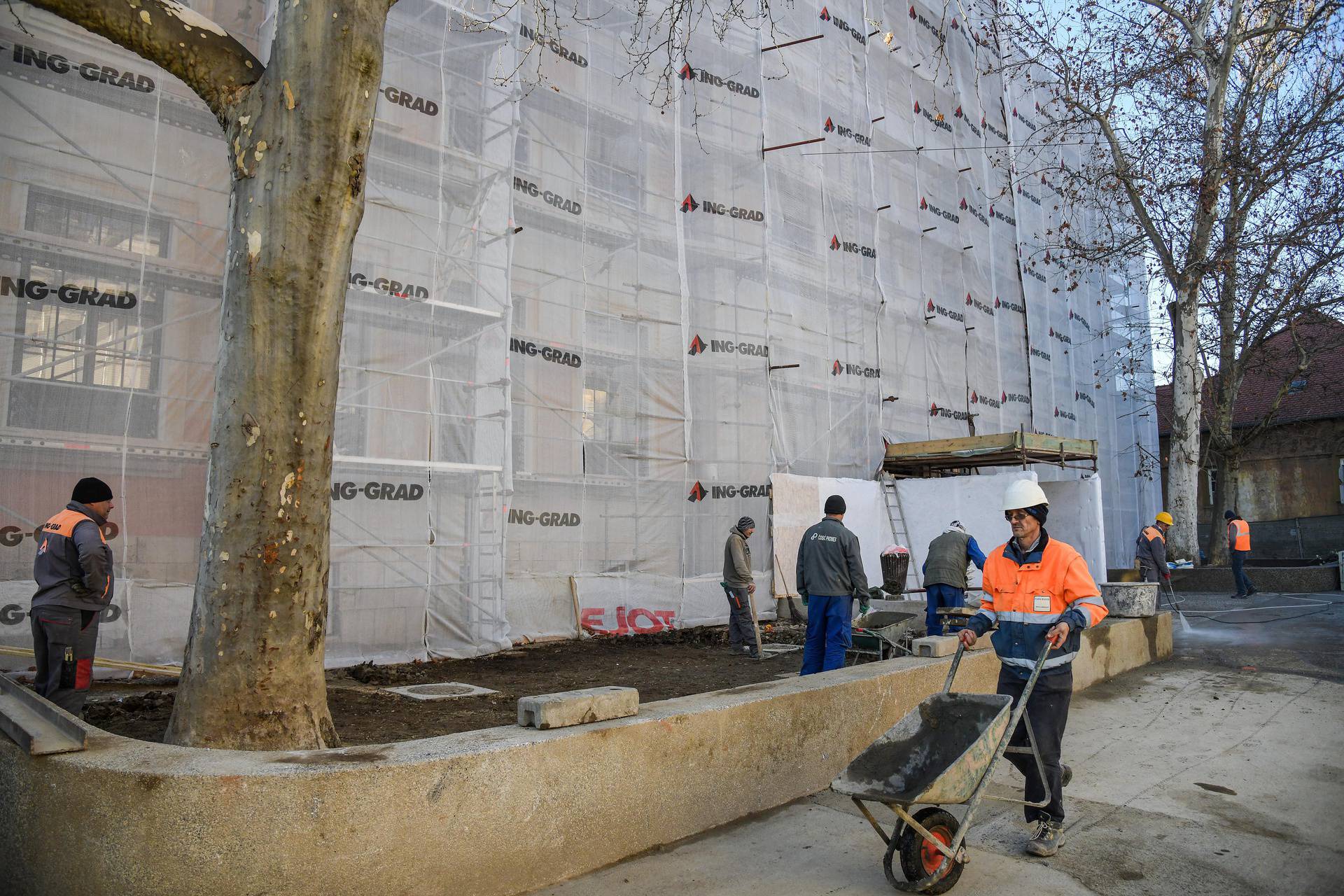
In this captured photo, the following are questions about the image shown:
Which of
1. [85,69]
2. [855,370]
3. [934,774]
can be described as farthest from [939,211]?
[934,774]

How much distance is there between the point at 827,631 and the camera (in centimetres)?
745

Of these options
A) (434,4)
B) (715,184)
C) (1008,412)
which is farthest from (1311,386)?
(434,4)

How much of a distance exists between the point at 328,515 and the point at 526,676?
4400mm

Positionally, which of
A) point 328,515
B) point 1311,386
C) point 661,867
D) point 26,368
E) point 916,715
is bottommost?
point 661,867

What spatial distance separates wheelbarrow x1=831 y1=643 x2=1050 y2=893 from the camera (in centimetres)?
345

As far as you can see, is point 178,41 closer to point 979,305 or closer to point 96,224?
point 96,224

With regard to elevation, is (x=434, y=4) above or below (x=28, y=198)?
above

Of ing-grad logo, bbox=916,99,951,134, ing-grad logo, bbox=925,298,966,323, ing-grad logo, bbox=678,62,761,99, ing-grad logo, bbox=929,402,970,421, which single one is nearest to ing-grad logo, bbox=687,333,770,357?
ing-grad logo, bbox=678,62,761,99

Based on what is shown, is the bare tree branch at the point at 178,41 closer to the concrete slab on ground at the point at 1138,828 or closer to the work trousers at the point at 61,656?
the work trousers at the point at 61,656

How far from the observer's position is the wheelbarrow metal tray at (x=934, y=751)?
11.4ft

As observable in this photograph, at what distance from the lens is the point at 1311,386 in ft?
93.6

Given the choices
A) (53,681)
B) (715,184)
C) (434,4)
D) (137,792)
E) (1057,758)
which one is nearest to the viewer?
(137,792)

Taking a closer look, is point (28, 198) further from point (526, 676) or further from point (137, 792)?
point (137, 792)

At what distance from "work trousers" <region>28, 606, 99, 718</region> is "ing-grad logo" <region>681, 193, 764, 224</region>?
10168mm
